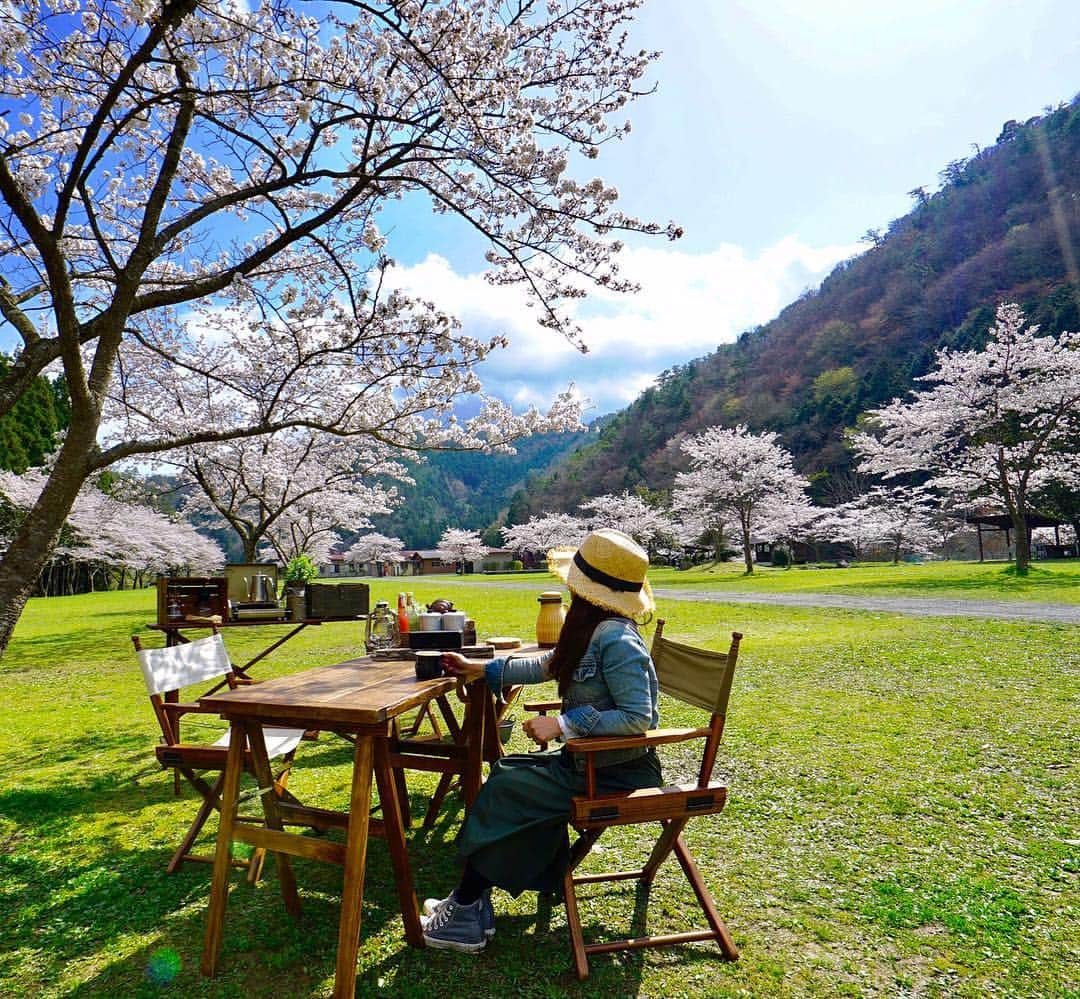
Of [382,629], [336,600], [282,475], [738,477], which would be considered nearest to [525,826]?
[382,629]

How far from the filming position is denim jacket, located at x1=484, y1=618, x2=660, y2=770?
7.51ft

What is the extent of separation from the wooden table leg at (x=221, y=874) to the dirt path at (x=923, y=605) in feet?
35.5

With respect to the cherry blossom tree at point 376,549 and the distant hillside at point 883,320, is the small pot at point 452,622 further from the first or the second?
the cherry blossom tree at point 376,549

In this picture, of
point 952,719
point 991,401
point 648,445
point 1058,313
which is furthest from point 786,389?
point 952,719

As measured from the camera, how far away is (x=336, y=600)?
493 centimetres

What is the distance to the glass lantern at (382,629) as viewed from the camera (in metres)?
3.61

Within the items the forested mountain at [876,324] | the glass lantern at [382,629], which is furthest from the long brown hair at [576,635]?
the forested mountain at [876,324]

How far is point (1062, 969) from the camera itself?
2.18 meters

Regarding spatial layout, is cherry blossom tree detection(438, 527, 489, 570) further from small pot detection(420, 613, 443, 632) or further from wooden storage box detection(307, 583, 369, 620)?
small pot detection(420, 613, 443, 632)

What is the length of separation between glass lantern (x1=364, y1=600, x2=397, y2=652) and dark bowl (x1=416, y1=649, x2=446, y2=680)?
2.97 feet

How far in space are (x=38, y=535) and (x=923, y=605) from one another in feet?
44.2

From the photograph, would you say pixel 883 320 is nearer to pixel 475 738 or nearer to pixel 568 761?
pixel 475 738

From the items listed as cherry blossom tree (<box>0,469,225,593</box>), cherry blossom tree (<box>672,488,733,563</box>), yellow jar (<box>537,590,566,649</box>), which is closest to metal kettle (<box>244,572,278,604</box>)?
yellow jar (<box>537,590,566,649</box>)

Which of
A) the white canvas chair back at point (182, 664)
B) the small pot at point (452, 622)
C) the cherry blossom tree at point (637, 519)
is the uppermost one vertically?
the cherry blossom tree at point (637, 519)
